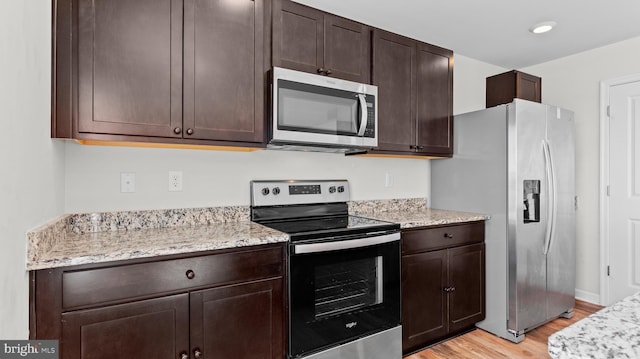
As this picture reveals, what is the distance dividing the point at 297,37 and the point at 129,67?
990mm

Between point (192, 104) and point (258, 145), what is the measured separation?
0.43 metres

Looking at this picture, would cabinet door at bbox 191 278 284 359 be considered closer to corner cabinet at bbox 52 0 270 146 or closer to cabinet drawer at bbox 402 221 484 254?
corner cabinet at bbox 52 0 270 146

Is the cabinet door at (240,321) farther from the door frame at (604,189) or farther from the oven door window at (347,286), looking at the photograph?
the door frame at (604,189)

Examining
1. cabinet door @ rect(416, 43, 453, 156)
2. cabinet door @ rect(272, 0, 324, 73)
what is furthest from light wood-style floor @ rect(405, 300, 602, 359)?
cabinet door @ rect(272, 0, 324, 73)

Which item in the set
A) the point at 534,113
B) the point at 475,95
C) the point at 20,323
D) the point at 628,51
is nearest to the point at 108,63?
the point at 20,323

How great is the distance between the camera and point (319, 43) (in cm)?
223

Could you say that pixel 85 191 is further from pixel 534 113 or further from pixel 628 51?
pixel 628 51

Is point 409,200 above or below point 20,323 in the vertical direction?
above

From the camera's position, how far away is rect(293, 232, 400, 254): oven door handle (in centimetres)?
→ 179

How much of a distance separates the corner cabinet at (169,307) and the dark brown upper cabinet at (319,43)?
46.8 inches

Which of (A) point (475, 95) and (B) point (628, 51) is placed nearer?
(B) point (628, 51)

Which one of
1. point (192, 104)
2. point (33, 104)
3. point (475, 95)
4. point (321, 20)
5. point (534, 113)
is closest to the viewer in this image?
point (33, 104)

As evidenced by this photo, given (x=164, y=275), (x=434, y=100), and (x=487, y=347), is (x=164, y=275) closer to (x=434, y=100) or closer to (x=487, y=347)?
(x=487, y=347)

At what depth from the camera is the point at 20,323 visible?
1.17 meters
